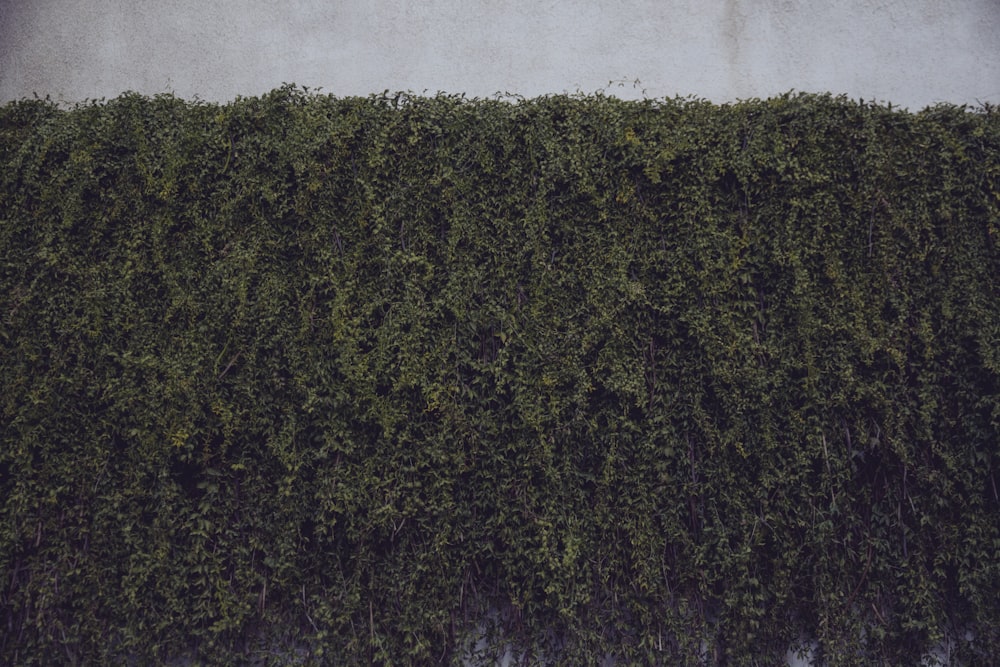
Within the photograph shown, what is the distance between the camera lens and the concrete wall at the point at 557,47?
15.1 ft

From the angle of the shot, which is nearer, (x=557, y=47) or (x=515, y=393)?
(x=515, y=393)

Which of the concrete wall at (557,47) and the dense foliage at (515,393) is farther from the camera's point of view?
the concrete wall at (557,47)

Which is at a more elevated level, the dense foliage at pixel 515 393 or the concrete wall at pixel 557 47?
the concrete wall at pixel 557 47

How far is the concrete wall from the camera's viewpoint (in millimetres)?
4613

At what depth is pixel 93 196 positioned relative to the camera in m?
3.59

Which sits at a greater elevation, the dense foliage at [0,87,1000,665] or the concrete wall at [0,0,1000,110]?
the concrete wall at [0,0,1000,110]

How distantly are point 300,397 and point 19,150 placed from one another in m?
2.21

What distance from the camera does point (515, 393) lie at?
3.44m

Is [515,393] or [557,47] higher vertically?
[557,47]

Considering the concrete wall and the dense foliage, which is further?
the concrete wall

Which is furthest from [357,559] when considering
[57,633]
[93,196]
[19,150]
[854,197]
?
[854,197]

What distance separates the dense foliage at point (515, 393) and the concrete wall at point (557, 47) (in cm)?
129

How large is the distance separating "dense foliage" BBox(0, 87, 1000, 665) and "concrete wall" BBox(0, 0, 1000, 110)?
1288 mm

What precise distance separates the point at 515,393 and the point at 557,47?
9.16ft
